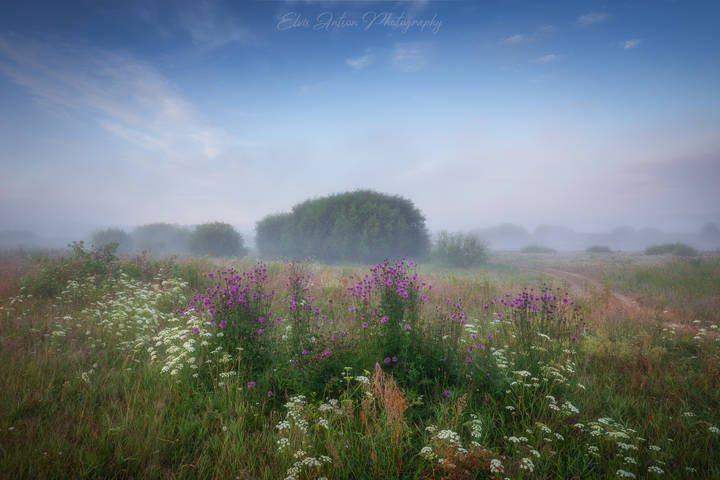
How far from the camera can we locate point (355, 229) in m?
30.6

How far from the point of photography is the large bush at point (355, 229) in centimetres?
3014

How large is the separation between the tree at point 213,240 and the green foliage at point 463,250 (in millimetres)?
24969

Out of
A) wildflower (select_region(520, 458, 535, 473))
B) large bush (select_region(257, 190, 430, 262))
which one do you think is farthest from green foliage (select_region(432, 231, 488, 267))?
wildflower (select_region(520, 458, 535, 473))

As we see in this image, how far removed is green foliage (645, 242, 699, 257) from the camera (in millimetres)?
35638

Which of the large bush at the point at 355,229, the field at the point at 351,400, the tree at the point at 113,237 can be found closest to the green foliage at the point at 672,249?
the large bush at the point at 355,229

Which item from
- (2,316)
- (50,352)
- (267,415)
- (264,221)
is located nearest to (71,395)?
(50,352)

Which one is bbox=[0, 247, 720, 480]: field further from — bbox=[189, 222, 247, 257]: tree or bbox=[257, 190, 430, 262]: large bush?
bbox=[189, 222, 247, 257]: tree

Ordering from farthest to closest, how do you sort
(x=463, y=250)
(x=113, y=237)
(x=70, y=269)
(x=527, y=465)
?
(x=113, y=237) → (x=463, y=250) → (x=70, y=269) → (x=527, y=465)

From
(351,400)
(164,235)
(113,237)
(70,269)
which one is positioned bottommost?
(351,400)

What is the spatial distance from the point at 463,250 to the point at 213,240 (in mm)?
29113

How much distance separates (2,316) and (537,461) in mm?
10805

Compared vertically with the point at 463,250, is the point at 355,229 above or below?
above

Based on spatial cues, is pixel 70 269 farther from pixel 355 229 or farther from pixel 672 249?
pixel 672 249

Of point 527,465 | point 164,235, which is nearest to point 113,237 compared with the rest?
point 164,235
